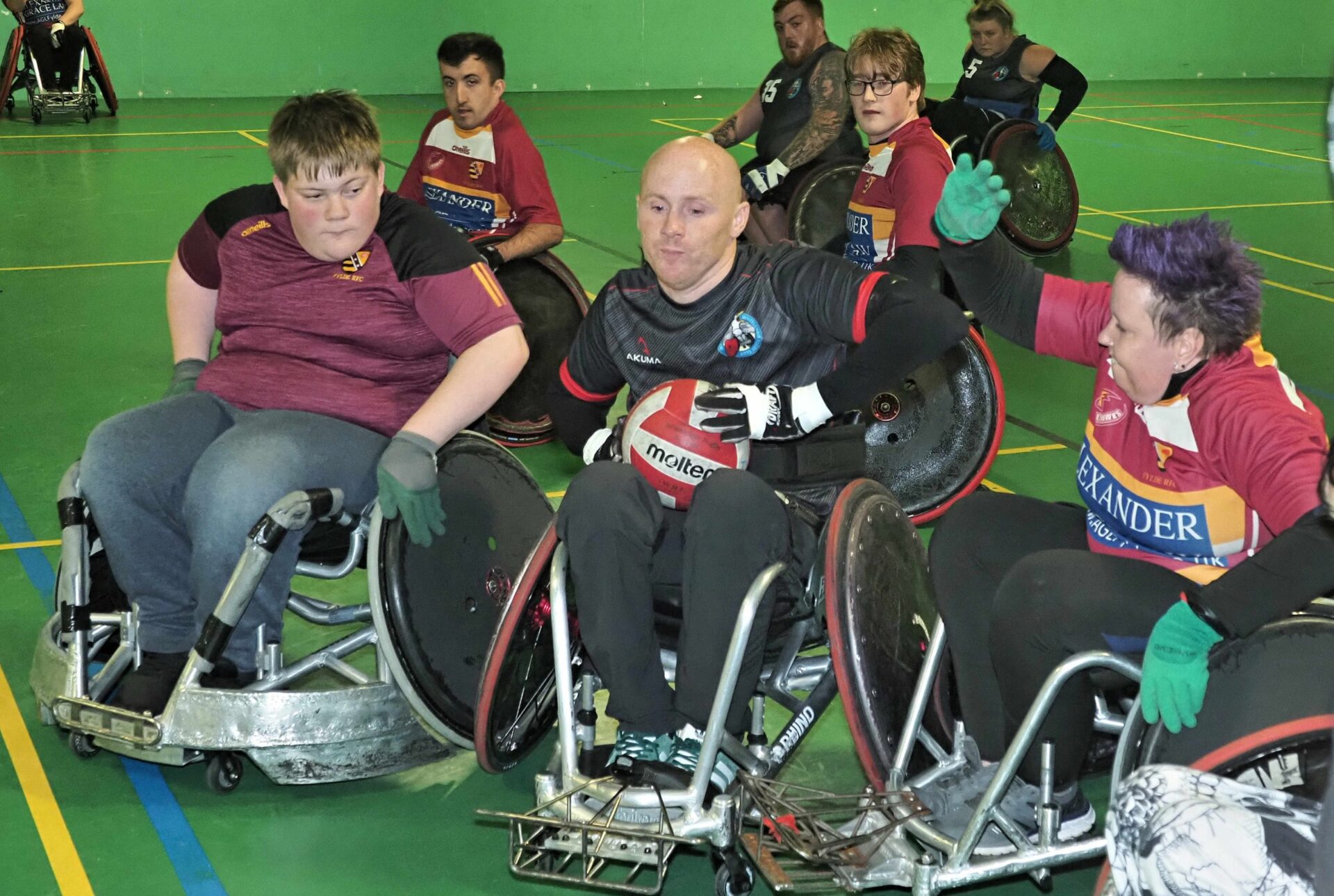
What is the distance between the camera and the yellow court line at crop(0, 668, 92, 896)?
8.55 ft

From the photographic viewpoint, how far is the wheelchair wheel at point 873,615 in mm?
2463

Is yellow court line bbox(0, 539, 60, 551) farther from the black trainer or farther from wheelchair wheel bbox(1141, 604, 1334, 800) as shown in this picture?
wheelchair wheel bbox(1141, 604, 1334, 800)

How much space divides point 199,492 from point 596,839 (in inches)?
41.5

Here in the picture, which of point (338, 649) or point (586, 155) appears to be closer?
point (338, 649)

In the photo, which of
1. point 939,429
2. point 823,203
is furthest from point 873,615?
point 823,203

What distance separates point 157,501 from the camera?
2.98 meters

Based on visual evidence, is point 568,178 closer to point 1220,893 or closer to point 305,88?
point 305,88

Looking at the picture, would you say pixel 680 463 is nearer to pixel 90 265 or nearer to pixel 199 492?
pixel 199 492

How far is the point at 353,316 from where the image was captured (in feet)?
10.3

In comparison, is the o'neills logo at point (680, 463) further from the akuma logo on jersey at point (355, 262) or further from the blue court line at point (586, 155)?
the blue court line at point (586, 155)

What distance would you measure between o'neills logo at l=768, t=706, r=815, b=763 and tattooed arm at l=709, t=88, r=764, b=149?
4788mm

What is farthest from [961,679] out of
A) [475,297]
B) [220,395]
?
[220,395]

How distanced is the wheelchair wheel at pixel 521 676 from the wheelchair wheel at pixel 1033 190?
220 inches

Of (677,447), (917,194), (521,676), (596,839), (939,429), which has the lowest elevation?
(596,839)
